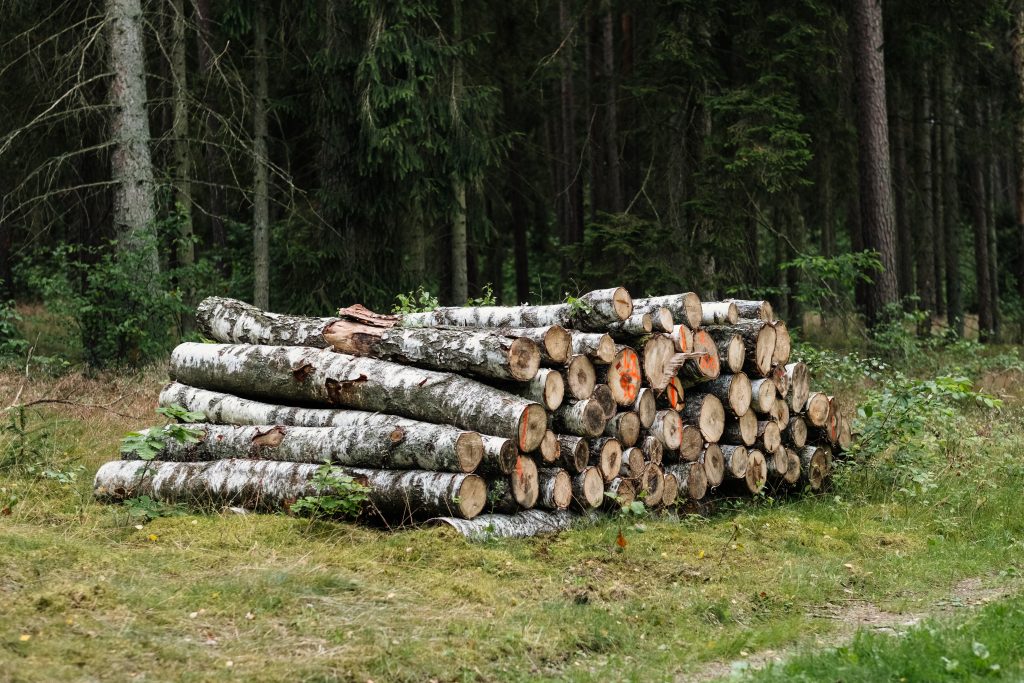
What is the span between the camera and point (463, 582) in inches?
265

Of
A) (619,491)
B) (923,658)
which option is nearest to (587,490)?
(619,491)

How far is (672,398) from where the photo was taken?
9594 millimetres

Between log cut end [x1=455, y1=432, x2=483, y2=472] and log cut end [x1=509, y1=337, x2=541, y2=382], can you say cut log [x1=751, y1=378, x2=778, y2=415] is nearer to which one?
log cut end [x1=509, y1=337, x2=541, y2=382]

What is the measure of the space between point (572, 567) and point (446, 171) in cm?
1099

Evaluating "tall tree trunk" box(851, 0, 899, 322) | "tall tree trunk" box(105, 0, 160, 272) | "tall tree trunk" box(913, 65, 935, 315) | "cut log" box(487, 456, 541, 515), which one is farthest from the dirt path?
"tall tree trunk" box(913, 65, 935, 315)

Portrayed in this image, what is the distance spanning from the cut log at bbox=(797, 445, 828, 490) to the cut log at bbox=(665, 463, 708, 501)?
1573 millimetres

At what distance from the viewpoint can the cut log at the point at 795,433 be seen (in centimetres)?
1057

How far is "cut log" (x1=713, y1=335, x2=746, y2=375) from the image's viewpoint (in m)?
9.89

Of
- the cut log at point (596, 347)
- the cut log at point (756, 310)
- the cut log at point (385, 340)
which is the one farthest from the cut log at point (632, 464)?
the cut log at point (756, 310)

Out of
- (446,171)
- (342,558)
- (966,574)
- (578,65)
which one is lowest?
(966,574)

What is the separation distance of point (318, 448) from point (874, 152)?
502 inches

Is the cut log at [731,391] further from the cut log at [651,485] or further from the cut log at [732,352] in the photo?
the cut log at [651,485]

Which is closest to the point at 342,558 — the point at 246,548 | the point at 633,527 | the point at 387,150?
the point at 246,548

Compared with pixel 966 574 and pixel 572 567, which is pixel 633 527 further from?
pixel 966 574
